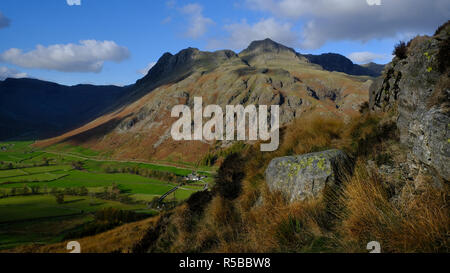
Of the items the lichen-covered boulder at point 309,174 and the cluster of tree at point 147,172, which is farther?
the cluster of tree at point 147,172

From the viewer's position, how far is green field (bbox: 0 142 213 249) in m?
64.2

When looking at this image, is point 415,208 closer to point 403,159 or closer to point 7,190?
point 403,159

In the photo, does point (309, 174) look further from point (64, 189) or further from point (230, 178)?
point (64, 189)

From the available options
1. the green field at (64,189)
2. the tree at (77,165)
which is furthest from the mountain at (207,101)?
the tree at (77,165)

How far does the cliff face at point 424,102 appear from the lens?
14.6 feet

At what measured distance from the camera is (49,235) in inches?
2266

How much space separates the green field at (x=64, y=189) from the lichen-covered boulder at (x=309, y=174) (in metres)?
64.6

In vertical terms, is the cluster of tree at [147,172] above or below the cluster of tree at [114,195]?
above

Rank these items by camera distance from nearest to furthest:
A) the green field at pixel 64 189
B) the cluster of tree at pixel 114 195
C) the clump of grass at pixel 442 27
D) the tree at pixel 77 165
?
1. the clump of grass at pixel 442 27
2. the green field at pixel 64 189
3. the cluster of tree at pixel 114 195
4. the tree at pixel 77 165

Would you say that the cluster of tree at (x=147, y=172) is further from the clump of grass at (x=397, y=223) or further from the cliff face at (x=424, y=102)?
the clump of grass at (x=397, y=223)

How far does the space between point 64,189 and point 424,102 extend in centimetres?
12216

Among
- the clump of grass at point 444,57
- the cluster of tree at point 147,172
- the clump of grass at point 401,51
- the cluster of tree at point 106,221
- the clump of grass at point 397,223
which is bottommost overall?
the cluster of tree at point 106,221

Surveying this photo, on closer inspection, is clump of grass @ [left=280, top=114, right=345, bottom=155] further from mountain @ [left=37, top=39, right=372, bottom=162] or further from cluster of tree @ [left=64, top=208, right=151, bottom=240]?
mountain @ [left=37, top=39, right=372, bottom=162]

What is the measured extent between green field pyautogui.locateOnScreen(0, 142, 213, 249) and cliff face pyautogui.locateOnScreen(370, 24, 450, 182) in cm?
6795
